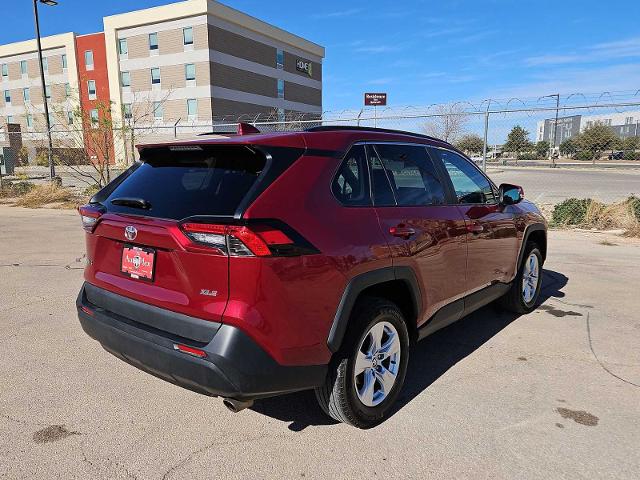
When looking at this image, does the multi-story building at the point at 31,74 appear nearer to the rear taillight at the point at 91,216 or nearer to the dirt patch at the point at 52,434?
the rear taillight at the point at 91,216

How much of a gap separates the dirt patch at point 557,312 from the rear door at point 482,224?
907 millimetres

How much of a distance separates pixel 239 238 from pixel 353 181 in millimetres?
917

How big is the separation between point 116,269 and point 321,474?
1.64 metres

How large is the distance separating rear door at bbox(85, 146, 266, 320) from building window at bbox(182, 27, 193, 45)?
45.5 m

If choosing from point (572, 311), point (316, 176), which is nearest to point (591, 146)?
point (572, 311)

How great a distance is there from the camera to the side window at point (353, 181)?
2.72 meters

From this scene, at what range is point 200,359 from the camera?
230cm

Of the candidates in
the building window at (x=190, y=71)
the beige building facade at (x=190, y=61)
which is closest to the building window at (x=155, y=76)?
the beige building facade at (x=190, y=61)

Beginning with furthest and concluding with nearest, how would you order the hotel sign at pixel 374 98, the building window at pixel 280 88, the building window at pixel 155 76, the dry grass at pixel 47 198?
the hotel sign at pixel 374 98, the building window at pixel 280 88, the building window at pixel 155 76, the dry grass at pixel 47 198

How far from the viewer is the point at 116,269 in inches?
110

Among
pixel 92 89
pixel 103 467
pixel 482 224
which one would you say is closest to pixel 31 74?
pixel 92 89

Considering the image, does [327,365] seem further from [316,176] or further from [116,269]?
[116,269]

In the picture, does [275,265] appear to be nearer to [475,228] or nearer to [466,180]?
[475,228]

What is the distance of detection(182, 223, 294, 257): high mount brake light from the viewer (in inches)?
87.7
